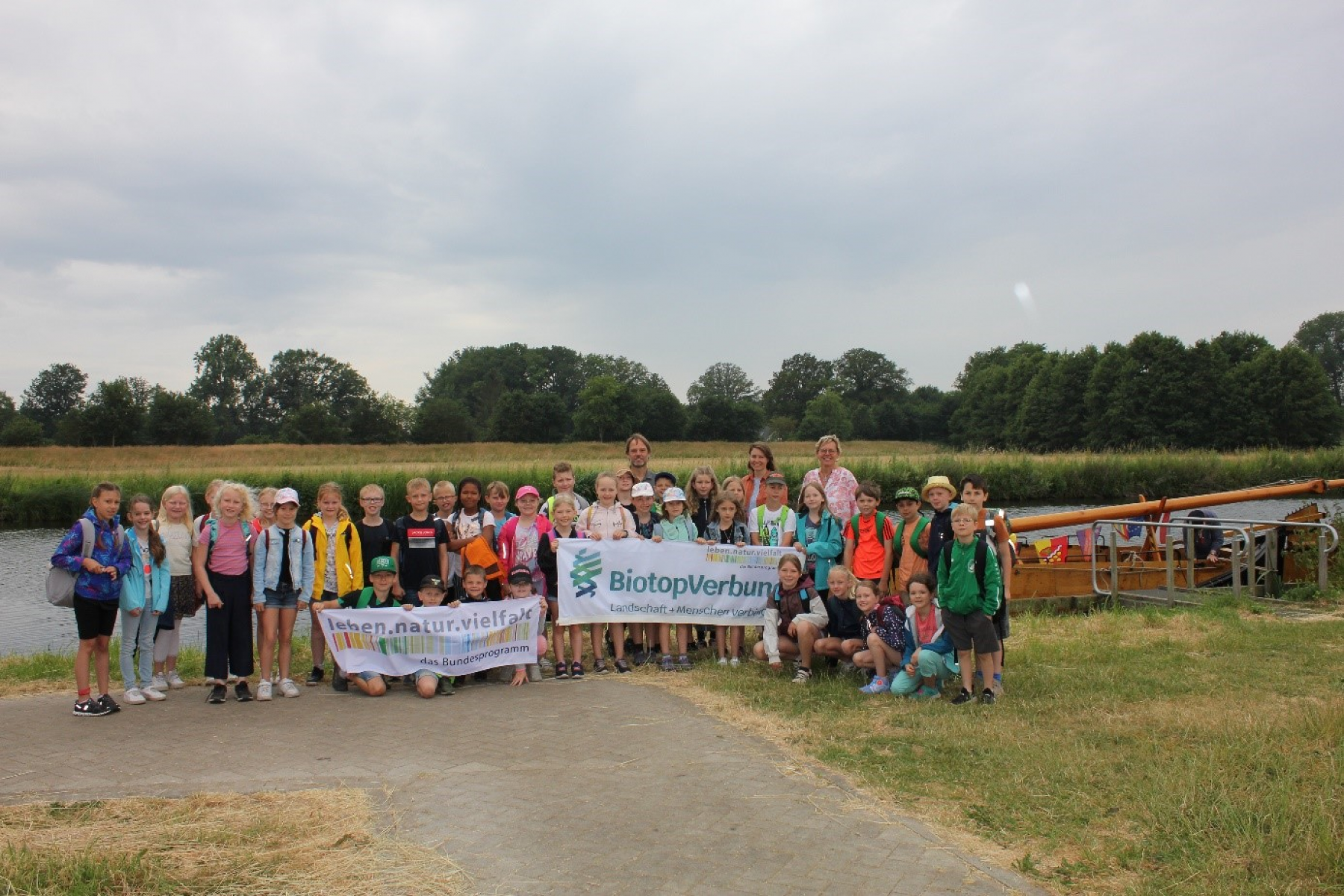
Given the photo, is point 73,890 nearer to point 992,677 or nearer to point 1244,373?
point 992,677

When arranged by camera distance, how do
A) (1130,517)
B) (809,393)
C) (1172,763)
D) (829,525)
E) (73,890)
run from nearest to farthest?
(73,890)
(1172,763)
(829,525)
(1130,517)
(809,393)

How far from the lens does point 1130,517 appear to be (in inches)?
672

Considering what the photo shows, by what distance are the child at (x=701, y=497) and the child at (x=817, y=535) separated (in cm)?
100

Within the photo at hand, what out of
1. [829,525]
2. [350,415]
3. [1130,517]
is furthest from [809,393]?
[829,525]

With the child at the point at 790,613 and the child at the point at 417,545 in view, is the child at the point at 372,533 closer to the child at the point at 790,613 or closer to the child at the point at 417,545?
the child at the point at 417,545

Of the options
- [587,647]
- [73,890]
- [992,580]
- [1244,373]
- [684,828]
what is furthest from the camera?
[1244,373]

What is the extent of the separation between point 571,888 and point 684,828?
2.86 ft

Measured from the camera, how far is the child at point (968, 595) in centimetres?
772

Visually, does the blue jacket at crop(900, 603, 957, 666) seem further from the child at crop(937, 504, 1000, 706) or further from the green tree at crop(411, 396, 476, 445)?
the green tree at crop(411, 396, 476, 445)

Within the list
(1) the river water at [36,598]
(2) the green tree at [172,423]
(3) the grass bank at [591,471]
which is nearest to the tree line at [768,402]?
(2) the green tree at [172,423]

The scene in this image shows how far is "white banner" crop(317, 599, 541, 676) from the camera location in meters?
8.55

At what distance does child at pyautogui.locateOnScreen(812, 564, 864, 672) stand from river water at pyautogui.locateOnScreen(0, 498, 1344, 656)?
29.3 feet

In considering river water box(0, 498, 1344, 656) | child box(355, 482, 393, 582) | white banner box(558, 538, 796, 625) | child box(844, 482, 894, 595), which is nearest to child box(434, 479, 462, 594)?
child box(355, 482, 393, 582)

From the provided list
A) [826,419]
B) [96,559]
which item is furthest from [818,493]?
[826,419]
